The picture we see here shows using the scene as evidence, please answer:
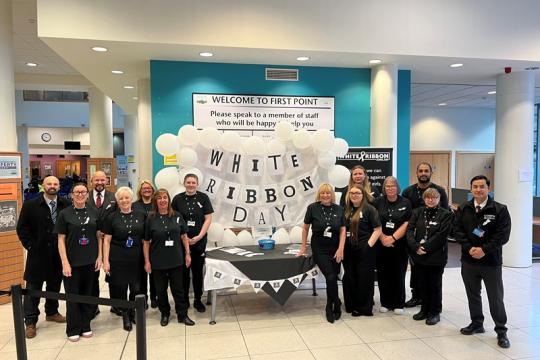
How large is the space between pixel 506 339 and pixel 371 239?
1.36m

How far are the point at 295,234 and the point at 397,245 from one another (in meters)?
1.16

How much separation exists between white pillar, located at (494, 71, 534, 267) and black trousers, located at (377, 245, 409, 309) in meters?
2.78

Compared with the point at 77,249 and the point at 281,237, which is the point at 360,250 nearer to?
the point at 281,237

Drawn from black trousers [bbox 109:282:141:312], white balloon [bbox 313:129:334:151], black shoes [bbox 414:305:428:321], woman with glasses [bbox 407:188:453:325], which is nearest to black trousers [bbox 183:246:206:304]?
black trousers [bbox 109:282:141:312]

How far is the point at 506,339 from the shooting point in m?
3.38

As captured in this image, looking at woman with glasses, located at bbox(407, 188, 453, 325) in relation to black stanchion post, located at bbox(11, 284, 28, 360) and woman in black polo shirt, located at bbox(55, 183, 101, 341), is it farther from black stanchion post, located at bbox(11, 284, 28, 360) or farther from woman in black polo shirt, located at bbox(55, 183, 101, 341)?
black stanchion post, located at bbox(11, 284, 28, 360)

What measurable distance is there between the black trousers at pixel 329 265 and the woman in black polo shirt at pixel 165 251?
1256 mm

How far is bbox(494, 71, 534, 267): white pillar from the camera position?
586 cm

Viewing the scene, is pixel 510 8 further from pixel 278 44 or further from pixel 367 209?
pixel 367 209

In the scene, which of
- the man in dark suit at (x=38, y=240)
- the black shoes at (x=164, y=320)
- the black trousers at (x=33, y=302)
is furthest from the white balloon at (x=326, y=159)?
the black trousers at (x=33, y=302)

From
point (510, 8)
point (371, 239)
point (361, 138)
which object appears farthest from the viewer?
point (361, 138)

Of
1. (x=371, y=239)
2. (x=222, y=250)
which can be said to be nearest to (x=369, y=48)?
(x=371, y=239)

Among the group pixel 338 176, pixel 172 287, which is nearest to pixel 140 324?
pixel 172 287

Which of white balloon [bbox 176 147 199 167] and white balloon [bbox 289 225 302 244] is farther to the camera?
white balloon [bbox 289 225 302 244]
